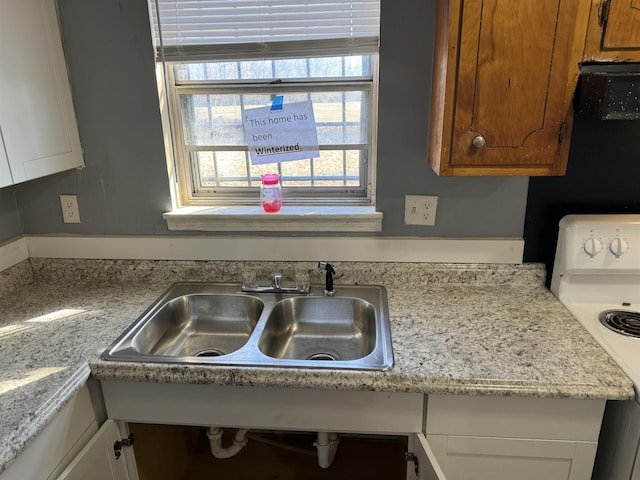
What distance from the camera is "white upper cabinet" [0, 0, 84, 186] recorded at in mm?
1322

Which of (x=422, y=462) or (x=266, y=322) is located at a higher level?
(x=266, y=322)

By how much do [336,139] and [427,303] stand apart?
666 millimetres

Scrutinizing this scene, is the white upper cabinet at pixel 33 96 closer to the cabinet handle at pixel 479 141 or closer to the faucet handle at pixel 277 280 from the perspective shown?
the faucet handle at pixel 277 280

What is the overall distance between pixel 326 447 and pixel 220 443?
1.32ft

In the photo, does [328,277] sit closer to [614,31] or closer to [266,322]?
[266,322]

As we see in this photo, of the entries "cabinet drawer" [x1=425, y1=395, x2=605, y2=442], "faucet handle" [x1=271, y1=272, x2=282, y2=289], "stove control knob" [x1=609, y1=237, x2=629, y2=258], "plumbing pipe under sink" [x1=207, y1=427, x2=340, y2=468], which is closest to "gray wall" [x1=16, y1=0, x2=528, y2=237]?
"stove control knob" [x1=609, y1=237, x2=629, y2=258]

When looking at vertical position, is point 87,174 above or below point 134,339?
above

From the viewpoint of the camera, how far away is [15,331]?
4.60 feet

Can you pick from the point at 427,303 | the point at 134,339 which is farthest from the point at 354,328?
the point at 134,339

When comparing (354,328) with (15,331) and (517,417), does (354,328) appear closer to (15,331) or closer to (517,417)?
(517,417)

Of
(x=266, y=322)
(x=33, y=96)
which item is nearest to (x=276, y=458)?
(x=266, y=322)

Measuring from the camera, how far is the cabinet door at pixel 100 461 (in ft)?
3.82

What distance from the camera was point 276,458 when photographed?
1.86 meters

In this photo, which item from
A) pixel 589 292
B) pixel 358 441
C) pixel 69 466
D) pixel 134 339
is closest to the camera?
pixel 69 466
